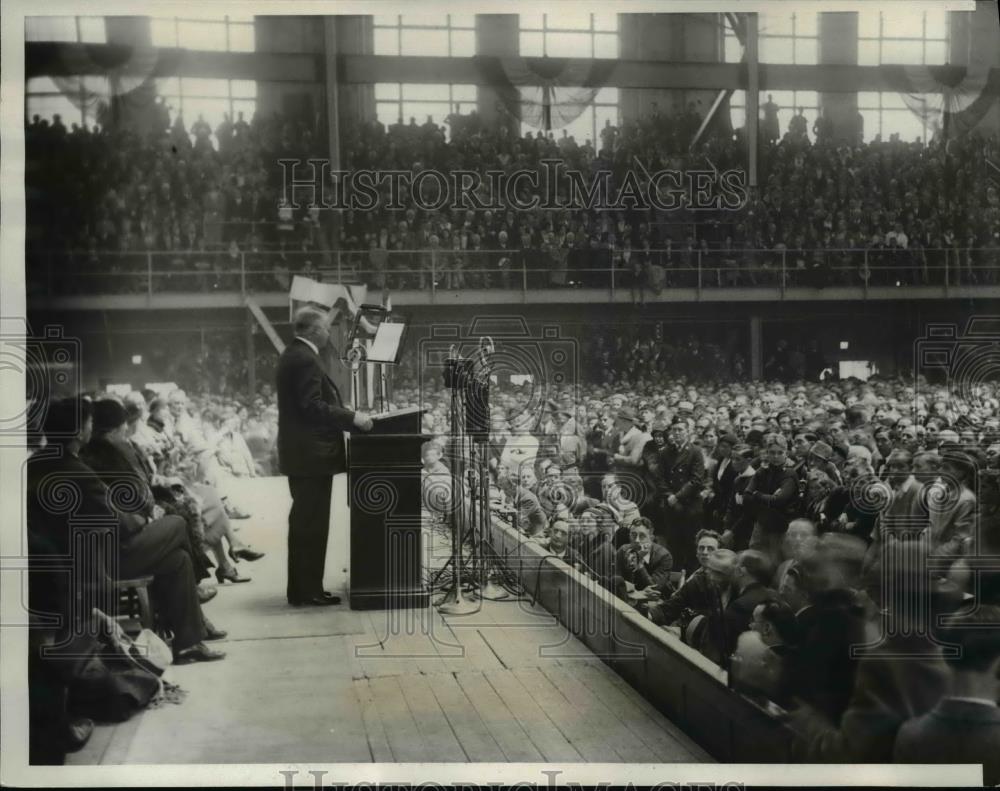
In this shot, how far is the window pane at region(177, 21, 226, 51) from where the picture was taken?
12.3 feet

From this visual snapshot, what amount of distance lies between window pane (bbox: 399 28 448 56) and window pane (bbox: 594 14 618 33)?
0.59 m

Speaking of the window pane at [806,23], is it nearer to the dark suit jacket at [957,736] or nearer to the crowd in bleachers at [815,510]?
the crowd in bleachers at [815,510]

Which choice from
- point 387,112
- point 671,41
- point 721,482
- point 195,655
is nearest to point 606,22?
point 671,41

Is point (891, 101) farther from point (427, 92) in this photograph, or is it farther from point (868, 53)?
point (427, 92)

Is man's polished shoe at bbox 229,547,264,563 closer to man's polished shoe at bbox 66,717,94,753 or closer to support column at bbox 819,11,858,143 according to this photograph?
man's polished shoe at bbox 66,717,94,753

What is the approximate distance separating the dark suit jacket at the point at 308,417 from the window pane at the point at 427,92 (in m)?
1.08

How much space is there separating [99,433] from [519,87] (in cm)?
214

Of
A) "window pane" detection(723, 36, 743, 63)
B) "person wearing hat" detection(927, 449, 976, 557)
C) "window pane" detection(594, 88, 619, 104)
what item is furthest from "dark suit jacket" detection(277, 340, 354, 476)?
"person wearing hat" detection(927, 449, 976, 557)

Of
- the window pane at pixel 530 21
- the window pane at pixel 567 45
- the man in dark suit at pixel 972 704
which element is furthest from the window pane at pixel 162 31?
the man in dark suit at pixel 972 704

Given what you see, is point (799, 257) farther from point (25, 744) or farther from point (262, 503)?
point (25, 744)

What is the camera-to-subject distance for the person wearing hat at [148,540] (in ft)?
12.2

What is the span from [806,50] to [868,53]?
9.9 inches

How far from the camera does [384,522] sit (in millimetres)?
3738

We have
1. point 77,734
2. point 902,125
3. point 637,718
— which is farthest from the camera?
point 902,125
